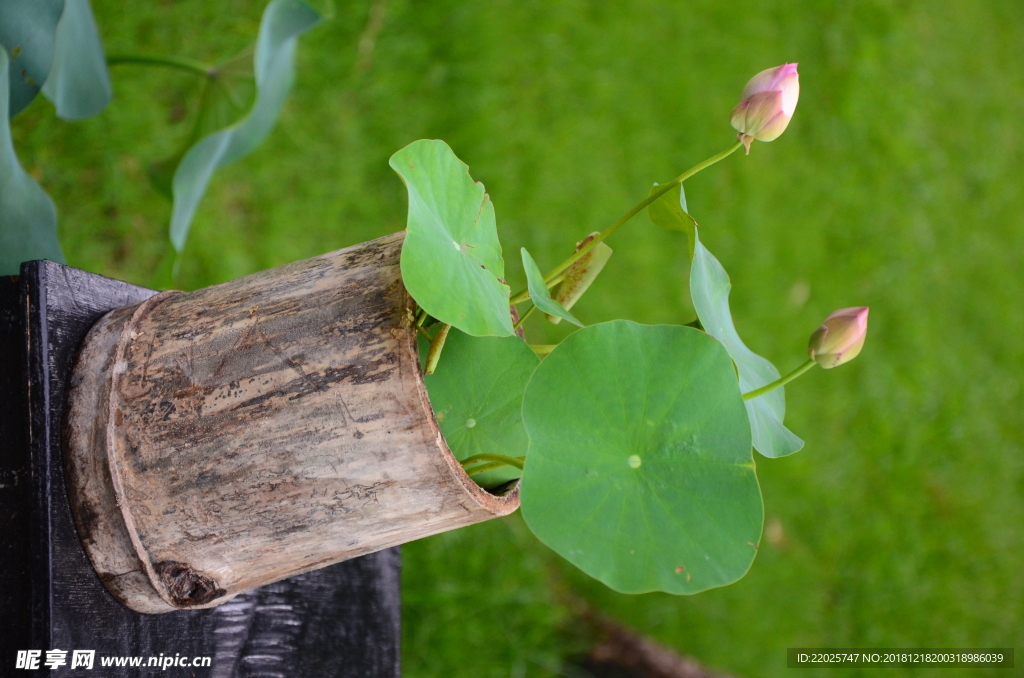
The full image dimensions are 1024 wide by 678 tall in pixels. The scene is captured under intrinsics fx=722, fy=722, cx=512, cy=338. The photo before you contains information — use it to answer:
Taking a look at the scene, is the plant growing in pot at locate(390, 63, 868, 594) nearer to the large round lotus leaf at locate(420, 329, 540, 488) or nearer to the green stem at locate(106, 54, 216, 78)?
the large round lotus leaf at locate(420, 329, 540, 488)

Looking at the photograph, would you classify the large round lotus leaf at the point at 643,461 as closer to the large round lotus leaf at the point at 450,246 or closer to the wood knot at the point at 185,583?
the large round lotus leaf at the point at 450,246

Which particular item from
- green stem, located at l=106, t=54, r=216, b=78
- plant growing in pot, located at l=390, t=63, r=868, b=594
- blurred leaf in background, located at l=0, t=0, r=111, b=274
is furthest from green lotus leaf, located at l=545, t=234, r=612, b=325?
green stem, located at l=106, t=54, r=216, b=78

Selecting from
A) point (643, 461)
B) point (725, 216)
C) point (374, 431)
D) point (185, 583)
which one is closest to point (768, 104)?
point (643, 461)

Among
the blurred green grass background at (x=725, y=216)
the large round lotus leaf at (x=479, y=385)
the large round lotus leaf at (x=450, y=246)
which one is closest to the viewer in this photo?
the large round lotus leaf at (x=450, y=246)

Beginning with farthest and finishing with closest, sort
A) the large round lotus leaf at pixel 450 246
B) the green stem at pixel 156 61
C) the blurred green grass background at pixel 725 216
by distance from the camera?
the blurred green grass background at pixel 725 216 → the green stem at pixel 156 61 → the large round lotus leaf at pixel 450 246

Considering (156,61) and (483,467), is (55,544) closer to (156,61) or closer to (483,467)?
(483,467)

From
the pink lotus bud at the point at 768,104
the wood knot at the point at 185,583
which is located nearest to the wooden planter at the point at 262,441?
the wood knot at the point at 185,583
